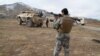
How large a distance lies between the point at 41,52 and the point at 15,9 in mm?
64365

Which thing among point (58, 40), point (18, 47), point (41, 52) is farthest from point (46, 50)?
point (58, 40)

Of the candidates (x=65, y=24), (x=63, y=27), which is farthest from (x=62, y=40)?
(x=65, y=24)

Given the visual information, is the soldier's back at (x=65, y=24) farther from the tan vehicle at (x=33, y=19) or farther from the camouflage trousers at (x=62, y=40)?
the tan vehicle at (x=33, y=19)

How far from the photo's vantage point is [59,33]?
9383 mm

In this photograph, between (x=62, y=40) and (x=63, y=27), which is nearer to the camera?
(x=63, y=27)

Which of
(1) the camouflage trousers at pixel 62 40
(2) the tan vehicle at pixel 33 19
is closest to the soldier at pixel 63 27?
(1) the camouflage trousers at pixel 62 40

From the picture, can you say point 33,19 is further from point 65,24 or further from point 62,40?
point 65,24

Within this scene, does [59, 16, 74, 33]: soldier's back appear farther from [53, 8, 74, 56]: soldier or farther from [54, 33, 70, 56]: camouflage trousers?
[54, 33, 70, 56]: camouflage trousers

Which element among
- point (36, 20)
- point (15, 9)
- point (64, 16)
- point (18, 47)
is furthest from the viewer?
point (15, 9)

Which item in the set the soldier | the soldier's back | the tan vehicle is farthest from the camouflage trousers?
the tan vehicle

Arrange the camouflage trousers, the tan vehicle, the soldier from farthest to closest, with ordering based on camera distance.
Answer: the tan vehicle < the camouflage trousers < the soldier

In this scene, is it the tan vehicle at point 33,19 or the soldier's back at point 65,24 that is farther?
the tan vehicle at point 33,19

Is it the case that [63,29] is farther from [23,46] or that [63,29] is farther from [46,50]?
[23,46]

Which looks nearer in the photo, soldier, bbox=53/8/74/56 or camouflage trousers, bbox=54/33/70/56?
soldier, bbox=53/8/74/56
